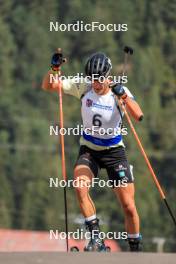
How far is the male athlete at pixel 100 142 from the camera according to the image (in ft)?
49.8

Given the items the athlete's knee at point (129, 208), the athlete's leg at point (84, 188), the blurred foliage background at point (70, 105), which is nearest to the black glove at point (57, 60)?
the athlete's leg at point (84, 188)

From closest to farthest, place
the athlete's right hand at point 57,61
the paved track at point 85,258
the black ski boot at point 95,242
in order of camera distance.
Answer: the paved track at point 85,258, the black ski boot at point 95,242, the athlete's right hand at point 57,61

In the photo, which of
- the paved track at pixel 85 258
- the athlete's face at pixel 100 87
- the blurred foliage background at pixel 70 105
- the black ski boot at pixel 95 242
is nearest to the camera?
the paved track at pixel 85 258

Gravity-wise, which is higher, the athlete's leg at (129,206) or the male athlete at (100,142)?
the male athlete at (100,142)

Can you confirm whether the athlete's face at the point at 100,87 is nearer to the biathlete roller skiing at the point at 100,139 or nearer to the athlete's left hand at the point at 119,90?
the biathlete roller skiing at the point at 100,139

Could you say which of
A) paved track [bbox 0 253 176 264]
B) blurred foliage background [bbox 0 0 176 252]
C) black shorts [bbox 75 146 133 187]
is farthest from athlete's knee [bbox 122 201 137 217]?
blurred foliage background [bbox 0 0 176 252]

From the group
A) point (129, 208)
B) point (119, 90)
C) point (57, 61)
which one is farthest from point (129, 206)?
point (57, 61)

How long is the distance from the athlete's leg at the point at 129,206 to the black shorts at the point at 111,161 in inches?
5.6

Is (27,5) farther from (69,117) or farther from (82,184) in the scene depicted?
(82,184)

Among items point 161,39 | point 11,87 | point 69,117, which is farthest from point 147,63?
point 69,117

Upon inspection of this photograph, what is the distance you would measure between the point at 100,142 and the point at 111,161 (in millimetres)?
330

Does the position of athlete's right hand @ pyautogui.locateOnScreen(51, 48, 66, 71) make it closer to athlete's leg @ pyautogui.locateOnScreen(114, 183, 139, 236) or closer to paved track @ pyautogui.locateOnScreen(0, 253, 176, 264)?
athlete's leg @ pyautogui.locateOnScreen(114, 183, 139, 236)

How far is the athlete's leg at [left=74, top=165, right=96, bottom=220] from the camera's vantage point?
49.9 ft

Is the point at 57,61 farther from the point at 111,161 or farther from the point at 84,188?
the point at 84,188
